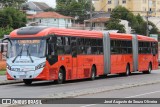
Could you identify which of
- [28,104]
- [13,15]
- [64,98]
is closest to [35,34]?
[64,98]

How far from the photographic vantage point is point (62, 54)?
1115 inches

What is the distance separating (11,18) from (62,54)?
2742 inches

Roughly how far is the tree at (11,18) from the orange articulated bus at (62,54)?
60.1 metres

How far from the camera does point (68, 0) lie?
506ft

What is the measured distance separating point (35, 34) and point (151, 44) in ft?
62.9

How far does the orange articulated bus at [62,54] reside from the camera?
26453mm

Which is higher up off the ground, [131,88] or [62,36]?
[62,36]

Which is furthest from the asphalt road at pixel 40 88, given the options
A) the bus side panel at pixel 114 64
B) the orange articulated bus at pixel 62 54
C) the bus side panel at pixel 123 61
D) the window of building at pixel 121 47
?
the bus side panel at pixel 123 61

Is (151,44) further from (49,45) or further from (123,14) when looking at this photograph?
(123,14)

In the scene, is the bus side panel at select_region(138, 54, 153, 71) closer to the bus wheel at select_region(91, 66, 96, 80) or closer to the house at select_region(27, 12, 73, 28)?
the bus wheel at select_region(91, 66, 96, 80)

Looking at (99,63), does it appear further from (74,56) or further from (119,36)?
(119,36)

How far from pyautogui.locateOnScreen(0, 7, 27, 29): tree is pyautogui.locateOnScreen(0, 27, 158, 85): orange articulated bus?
2367 inches

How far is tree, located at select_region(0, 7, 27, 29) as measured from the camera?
95.9 metres

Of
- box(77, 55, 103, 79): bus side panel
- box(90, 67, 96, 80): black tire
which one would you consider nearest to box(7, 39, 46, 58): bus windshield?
box(77, 55, 103, 79): bus side panel
